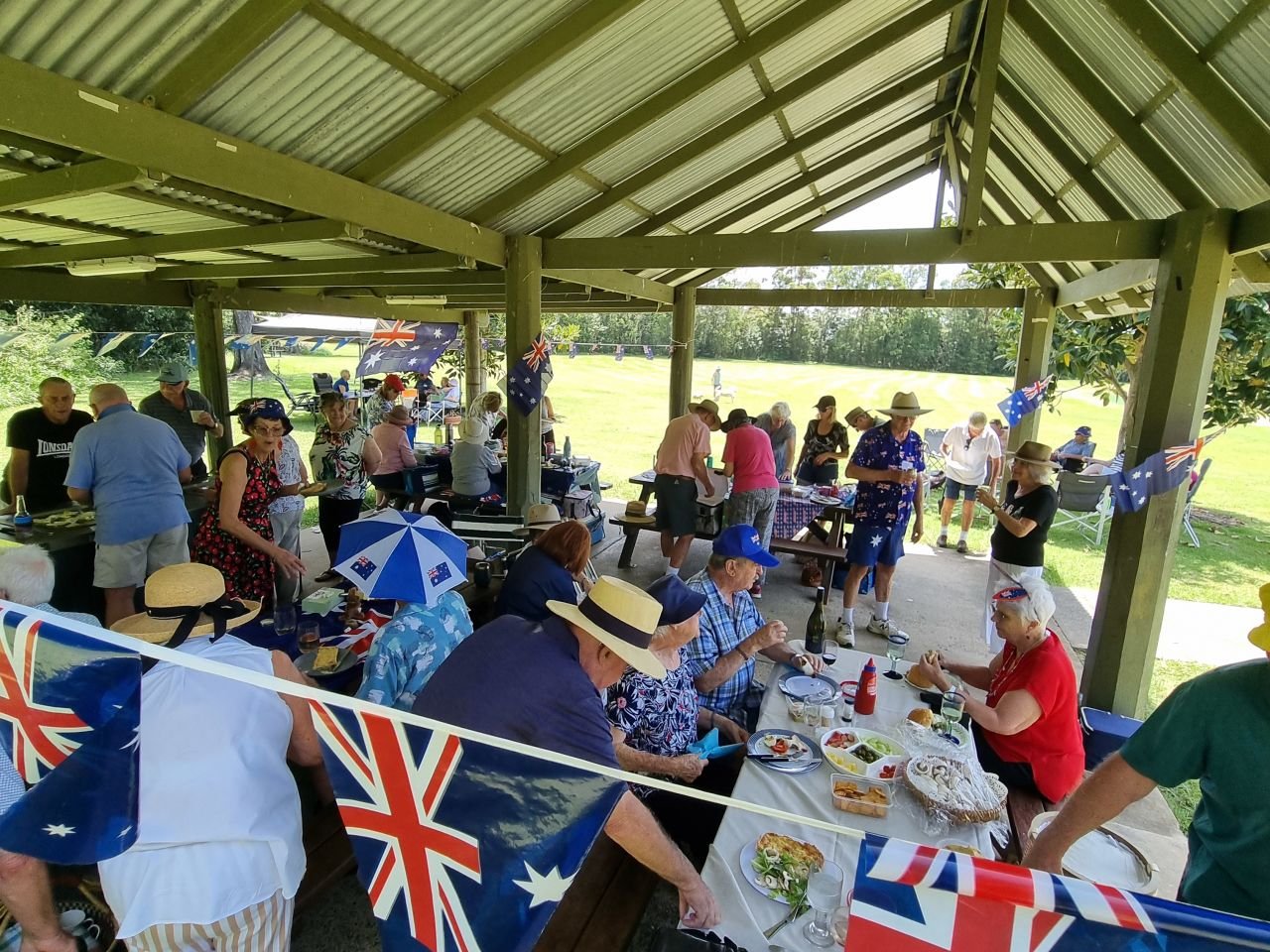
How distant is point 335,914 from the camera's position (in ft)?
8.58

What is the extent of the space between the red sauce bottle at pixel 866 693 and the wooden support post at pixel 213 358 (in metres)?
8.73

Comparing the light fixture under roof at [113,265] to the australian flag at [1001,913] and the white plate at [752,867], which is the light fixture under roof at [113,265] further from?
the australian flag at [1001,913]

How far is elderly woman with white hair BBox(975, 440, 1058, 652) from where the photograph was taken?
4223mm

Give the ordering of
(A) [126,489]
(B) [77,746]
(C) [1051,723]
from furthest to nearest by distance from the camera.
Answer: (A) [126,489], (C) [1051,723], (B) [77,746]

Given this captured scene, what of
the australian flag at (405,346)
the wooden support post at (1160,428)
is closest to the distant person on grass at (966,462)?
the wooden support post at (1160,428)

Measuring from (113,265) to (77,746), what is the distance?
583 cm

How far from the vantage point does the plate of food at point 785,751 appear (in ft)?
7.60

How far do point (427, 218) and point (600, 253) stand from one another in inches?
61.7

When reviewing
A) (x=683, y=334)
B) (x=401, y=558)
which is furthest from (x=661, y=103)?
(x=683, y=334)

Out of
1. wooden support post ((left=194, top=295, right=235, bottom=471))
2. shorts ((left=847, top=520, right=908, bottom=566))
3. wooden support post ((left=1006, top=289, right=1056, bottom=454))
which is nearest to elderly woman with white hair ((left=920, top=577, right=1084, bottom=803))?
shorts ((left=847, top=520, right=908, bottom=566))

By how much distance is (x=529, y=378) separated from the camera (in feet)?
18.5

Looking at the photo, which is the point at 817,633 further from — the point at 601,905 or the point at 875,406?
the point at 875,406

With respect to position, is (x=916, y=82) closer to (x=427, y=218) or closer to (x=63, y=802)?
(x=427, y=218)

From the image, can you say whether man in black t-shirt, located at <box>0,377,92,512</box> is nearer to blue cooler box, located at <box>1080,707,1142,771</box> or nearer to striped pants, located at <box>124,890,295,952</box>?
striped pants, located at <box>124,890,295,952</box>
